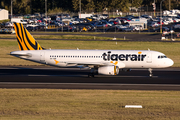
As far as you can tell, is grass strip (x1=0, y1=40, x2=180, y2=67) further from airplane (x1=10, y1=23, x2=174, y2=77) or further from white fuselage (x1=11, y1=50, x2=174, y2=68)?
white fuselage (x1=11, y1=50, x2=174, y2=68)

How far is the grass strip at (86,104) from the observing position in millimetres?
24484

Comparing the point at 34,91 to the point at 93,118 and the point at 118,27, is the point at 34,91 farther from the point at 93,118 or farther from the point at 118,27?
the point at 118,27

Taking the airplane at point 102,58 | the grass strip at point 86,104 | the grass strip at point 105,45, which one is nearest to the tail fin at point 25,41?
the airplane at point 102,58

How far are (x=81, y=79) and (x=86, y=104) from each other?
15.7 m

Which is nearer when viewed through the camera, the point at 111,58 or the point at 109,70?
the point at 109,70

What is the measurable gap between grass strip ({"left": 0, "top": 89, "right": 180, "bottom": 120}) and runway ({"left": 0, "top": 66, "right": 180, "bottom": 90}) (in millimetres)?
3650

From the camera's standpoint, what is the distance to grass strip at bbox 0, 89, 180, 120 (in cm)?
2448

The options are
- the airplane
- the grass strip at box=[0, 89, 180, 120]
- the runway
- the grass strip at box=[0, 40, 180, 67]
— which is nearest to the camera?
the grass strip at box=[0, 89, 180, 120]

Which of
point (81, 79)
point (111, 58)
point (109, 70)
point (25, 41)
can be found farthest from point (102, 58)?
point (25, 41)

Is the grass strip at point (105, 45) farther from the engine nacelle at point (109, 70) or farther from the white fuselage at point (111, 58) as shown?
the engine nacelle at point (109, 70)

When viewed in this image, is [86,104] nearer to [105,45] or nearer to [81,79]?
[81,79]

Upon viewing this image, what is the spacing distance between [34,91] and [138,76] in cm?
1739

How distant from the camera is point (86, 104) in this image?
2833 centimetres

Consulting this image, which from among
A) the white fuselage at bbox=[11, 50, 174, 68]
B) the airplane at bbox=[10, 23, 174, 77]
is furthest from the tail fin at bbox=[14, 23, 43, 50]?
the white fuselage at bbox=[11, 50, 174, 68]
